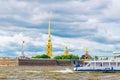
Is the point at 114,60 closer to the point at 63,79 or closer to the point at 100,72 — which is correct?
the point at 100,72

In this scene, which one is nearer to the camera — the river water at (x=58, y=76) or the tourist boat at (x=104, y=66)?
the river water at (x=58, y=76)

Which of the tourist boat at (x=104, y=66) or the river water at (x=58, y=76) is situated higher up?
the tourist boat at (x=104, y=66)

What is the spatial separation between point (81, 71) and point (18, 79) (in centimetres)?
2991

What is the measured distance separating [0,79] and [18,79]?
330cm

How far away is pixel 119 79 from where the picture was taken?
3073 inches

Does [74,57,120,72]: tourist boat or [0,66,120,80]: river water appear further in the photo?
[74,57,120,72]: tourist boat

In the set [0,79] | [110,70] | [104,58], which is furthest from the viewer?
[104,58]

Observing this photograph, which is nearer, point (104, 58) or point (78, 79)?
point (78, 79)

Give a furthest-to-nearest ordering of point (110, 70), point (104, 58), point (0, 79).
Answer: point (104, 58) < point (110, 70) < point (0, 79)

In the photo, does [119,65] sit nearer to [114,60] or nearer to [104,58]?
[114,60]

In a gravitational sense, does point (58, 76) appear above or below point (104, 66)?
below

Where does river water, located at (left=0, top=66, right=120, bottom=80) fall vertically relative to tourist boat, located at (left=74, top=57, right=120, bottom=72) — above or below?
below

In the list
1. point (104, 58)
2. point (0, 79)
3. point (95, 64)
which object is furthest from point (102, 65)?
point (0, 79)

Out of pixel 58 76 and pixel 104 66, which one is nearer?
pixel 58 76
